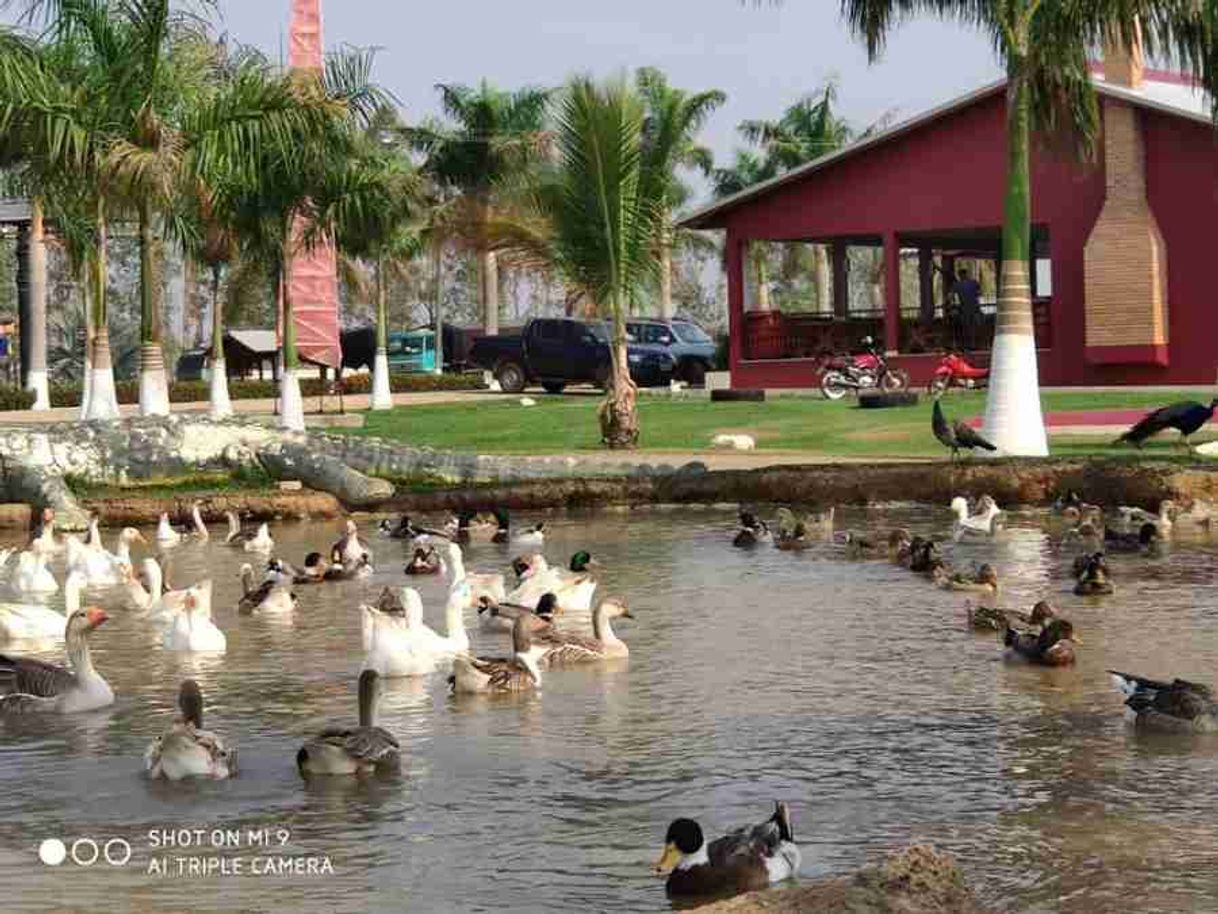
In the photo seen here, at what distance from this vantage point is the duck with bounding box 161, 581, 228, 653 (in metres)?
16.3

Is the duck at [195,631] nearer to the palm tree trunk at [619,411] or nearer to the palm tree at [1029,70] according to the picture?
the palm tree at [1029,70]

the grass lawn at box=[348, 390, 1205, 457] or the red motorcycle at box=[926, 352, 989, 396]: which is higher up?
the red motorcycle at box=[926, 352, 989, 396]

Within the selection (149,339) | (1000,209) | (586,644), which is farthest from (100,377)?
(586,644)

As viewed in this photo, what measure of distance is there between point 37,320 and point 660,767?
50164 mm

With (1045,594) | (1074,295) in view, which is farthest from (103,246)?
(1045,594)

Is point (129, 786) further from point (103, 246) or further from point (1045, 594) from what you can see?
point (103, 246)

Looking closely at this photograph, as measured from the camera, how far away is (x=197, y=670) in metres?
15.6

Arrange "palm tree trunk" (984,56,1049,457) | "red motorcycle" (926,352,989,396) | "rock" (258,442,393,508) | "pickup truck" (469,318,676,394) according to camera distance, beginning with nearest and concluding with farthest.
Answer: "rock" (258,442,393,508) → "palm tree trunk" (984,56,1049,457) → "red motorcycle" (926,352,989,396) → "pickup truck" (469,318,676,394)

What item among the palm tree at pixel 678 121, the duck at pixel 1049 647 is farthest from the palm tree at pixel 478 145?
the duck at pixel 1049 647

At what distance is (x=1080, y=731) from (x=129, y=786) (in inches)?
196

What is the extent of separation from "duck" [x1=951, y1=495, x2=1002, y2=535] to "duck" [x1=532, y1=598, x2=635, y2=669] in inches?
335

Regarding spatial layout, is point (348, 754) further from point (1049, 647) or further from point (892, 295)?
point (892, 295)

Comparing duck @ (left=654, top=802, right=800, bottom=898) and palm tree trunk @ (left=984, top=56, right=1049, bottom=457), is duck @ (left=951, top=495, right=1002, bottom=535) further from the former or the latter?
duck @ (left=654, top=802, right=800, bottom=898)

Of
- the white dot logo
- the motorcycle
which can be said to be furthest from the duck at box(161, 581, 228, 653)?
the motorcycle
